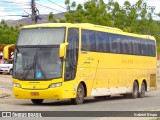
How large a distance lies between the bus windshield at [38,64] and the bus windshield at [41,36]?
1.00 feet

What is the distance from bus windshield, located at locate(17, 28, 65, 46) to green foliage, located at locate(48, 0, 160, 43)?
2139cm

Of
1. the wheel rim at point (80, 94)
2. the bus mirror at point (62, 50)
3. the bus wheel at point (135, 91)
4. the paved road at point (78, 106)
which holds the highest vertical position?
the bus mirror at point (62, 50)

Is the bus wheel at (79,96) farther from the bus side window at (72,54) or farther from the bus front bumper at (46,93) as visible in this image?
the bus side window at (72,54)

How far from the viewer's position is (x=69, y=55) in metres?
20.7

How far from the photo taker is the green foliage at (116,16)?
142ft

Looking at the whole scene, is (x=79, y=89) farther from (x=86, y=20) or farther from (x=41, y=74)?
(x=86, y=20)

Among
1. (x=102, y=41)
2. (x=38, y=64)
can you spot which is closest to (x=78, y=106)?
(x=38, y=64)

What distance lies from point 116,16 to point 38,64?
28060mm

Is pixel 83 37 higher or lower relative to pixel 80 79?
higher

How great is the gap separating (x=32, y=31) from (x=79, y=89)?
129 inches

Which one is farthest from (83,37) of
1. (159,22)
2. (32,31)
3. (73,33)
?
(159,22)

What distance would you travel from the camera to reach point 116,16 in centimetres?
4762

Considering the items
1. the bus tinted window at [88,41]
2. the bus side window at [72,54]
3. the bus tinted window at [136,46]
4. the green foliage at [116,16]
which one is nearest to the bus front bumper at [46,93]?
the bus side window at [72,54]

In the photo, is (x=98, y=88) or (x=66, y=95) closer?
(x=66, y=95)
